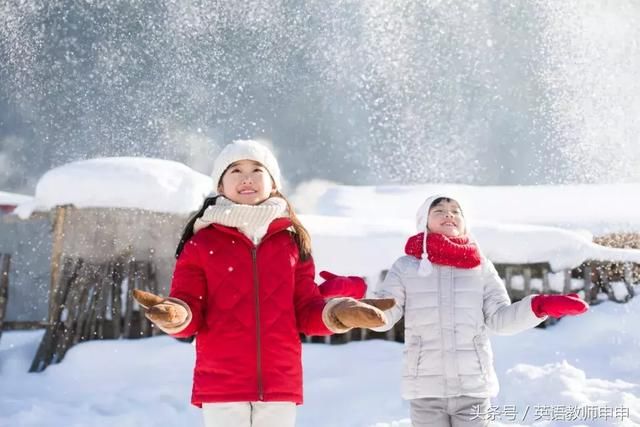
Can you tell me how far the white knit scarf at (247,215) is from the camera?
7.73ft

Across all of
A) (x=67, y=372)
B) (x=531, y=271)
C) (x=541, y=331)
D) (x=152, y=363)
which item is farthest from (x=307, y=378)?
(x=531, y=271)

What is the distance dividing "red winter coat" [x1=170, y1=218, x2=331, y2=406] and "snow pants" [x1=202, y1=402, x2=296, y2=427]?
0.04 m

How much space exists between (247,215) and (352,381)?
4.57 metres

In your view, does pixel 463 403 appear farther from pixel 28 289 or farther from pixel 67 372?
pixel 28 289

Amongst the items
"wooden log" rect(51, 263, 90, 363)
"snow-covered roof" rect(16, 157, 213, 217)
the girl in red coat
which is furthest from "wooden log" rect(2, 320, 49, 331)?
the girl in red coat

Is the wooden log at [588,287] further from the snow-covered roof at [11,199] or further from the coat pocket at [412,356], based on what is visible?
the snow-covered roof at [11,199]

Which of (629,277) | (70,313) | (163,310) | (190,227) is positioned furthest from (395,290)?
(629,277)

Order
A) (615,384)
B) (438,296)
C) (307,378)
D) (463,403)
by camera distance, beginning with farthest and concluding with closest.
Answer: (307,378), (615,384), (438,296), (463,403)

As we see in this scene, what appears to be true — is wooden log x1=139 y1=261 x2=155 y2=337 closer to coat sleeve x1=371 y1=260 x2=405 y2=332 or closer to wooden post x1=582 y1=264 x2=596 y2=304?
coat sleeve x1=371 y1=260 x2=405 y2=332

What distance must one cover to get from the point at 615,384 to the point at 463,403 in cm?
406

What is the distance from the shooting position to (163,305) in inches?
76.1

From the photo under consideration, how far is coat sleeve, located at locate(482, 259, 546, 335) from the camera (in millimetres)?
2805

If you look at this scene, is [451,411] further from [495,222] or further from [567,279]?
[495,222]

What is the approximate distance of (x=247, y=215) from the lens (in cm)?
236
